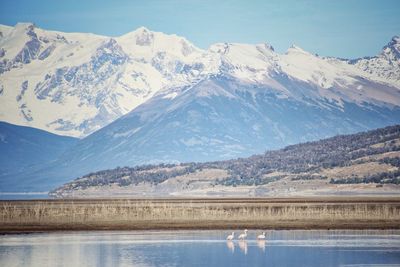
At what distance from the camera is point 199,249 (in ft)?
289

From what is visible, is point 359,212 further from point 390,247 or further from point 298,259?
point 298,259

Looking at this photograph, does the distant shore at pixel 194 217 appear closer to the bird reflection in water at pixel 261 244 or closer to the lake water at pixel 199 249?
the lake water at pixel 199 249

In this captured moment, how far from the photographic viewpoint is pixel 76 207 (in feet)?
425

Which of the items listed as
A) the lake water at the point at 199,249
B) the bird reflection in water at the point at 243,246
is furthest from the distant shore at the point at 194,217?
the bird reflection in water at the point at 243,246

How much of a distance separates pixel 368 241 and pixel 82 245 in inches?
919

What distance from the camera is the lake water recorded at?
80000mm

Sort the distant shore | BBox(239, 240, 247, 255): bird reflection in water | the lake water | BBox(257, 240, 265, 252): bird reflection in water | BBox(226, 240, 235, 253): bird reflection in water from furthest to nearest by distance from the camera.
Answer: the distant shore → BBox(257, 240, 265, 252): bird reflection in water → BBox(226, 240, 235, 253): bird reflection in water → BBox(239, 240, 247, 255): bird reflection in water → the lake water

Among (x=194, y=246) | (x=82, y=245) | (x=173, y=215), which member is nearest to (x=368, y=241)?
(x=194, y=246)

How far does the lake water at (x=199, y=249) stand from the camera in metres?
80.0

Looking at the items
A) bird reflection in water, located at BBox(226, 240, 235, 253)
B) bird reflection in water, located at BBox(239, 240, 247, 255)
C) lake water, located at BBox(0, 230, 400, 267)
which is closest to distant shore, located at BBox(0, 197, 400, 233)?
lake water, located at BBox(0, 230, 400, 267)

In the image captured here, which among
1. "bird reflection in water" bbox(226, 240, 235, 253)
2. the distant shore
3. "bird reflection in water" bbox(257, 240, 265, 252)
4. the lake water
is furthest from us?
the distant shore

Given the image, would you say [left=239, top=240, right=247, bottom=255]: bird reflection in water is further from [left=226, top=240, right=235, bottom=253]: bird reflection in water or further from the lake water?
[left=226, top=240, right=235, bottom=253]: bird reflection in water

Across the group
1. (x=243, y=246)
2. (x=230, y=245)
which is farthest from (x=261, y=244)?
(x=230, y=245)

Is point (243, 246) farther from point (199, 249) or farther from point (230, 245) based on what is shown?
point (199, 249)
